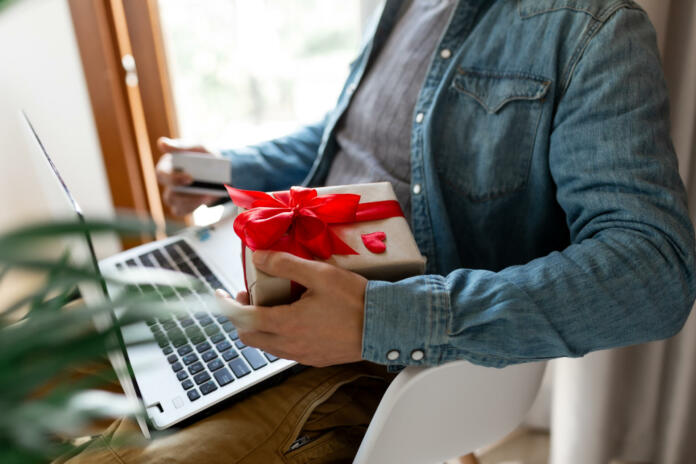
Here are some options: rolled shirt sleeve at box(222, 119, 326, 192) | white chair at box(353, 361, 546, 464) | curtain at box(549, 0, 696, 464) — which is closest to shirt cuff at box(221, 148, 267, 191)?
rolled shirt sleeve at box(222, 119, 326, 192)

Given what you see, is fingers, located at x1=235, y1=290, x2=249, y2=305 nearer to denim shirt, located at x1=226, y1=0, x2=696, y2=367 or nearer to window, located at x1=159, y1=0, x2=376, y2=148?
denim shirt, located at x1=226, y1=0, x2=696, y2=367

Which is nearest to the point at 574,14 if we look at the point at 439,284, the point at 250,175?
the point at 439,284

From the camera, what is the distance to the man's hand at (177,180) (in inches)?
40.4

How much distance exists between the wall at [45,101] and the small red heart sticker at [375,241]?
99 cm

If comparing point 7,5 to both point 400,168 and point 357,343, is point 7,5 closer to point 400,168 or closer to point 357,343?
point 357,343

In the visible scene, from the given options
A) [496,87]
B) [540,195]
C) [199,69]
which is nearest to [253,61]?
[199,69]

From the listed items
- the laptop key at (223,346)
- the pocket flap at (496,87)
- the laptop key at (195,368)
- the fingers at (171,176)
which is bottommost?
the laptop key at (195,368)

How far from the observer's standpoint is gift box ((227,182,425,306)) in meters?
0.61

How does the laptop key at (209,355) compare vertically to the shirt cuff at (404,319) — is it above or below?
below

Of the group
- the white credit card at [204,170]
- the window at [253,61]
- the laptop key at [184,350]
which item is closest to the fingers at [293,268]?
the laptop key at [184,350]

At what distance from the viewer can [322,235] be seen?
621 millimetres

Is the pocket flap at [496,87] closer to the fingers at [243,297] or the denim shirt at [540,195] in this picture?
the denim shirt at [540,195]

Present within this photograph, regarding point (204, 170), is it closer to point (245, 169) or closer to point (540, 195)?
point (245, 169)

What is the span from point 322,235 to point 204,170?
482 mm
